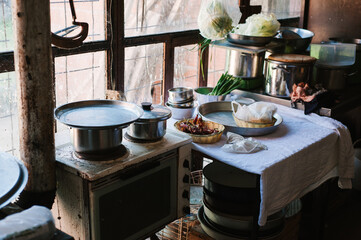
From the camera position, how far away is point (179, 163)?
262 centimetres

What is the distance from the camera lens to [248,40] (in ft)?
11.4

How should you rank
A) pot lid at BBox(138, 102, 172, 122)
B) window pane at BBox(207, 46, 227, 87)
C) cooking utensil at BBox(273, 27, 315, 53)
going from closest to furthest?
pot lid at BBox(138, 102, 172, 122), cooking utensil at BBox(273, 27, 315, 53), window pane at BBox(207, 46, 227, 87)

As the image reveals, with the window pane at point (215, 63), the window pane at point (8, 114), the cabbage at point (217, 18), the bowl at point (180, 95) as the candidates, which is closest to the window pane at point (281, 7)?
the window pane at point (215, 63)

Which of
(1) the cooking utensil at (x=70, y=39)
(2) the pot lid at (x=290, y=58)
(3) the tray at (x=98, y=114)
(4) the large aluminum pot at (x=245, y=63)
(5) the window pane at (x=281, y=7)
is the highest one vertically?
(5) the window pane at (x=281, y=7)

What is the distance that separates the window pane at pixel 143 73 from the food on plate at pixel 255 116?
664 millimetres

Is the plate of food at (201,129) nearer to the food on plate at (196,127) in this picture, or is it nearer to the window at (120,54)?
the food on plate at (196,127)

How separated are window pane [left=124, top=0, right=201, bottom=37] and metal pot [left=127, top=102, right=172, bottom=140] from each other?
0.91 m

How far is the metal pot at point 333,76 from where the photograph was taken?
144 inches

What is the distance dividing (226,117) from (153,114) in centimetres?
94

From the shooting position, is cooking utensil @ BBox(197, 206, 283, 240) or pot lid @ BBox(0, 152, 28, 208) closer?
pot lid @ BBox(0, 152, 28, 208)

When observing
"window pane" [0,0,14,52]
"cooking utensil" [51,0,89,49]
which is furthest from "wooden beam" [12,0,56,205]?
"window pane" [0,0,14,52]

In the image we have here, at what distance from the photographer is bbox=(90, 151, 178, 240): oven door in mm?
2215

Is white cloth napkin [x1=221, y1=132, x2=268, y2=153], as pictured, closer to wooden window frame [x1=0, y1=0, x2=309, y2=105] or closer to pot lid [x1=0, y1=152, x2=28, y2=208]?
wooden window frame [x1=0, y1=0, x2=309, y2=105]

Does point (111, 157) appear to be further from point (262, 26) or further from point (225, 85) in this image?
point (262, 26)
